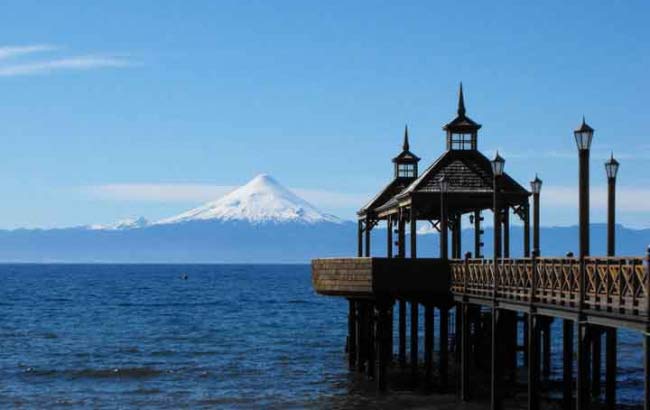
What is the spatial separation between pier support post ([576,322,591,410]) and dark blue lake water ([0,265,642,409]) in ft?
42.3

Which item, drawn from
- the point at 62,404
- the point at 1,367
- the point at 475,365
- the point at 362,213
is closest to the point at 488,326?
the point at 475,365

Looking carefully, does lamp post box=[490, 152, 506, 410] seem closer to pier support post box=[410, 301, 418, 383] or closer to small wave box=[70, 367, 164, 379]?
pier support post box=[410, 301, 418, 383]

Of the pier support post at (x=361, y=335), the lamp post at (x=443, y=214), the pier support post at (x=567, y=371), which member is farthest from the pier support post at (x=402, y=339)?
the pier support post at (x=567, y=371)

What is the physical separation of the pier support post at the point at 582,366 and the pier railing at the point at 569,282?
494mm

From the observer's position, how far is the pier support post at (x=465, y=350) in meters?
33.0

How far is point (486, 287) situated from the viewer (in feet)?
103

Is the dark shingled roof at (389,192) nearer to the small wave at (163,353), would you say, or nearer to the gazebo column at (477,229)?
the gazebo column at (477,229)

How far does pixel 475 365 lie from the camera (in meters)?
41.8

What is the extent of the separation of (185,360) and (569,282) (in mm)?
32367

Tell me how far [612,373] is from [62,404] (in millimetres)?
19038

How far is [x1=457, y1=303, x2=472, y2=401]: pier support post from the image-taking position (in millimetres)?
33031

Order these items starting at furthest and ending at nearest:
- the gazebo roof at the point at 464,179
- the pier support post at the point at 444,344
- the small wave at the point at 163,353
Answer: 1. the small wave at the point at 163,353
2. the gazebo roof at the point at 464,179
3. the pier support post at the point at 444,344

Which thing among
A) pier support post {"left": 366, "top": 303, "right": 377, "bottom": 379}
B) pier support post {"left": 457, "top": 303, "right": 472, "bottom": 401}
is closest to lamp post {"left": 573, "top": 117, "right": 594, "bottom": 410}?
pier support post {"left": 457, "top": 303, "right": 472, "bottom": 401}

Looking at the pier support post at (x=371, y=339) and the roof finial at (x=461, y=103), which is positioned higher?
the roof finial at (x=461, y=103)
